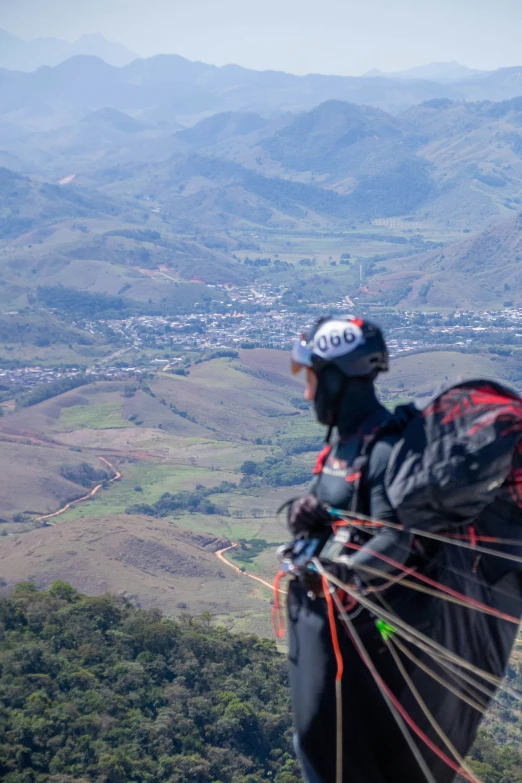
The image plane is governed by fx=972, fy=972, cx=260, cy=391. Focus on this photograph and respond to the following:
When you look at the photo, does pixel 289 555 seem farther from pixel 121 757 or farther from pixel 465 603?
pixel 121 757

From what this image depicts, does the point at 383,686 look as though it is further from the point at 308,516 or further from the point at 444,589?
the point at 308,516

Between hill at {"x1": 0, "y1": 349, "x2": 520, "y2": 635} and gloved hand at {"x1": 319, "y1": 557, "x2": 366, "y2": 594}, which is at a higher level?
gloved hand at {"x1": 319, "y1": 557, "x2": 366, "y2": 594}

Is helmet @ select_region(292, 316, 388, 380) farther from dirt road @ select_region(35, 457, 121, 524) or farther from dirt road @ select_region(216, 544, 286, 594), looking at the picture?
dirt road @ select_region(35, 457, 121, 524)

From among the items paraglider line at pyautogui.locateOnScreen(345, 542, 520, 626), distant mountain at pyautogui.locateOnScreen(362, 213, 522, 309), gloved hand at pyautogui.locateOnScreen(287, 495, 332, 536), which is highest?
gloved hand at pyautogui.locateOnScreen(287, 495, 332, 536)

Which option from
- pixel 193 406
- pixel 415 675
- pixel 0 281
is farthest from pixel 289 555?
pixel 0 281

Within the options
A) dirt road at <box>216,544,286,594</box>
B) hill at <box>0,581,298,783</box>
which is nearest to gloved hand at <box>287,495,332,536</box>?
hill at <box>0,581,298,783</box>

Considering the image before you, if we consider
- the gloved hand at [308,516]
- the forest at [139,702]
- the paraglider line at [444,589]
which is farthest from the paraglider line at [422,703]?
the forest at [139,702]

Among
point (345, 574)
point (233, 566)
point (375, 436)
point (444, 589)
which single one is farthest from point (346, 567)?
point (233, 566)
